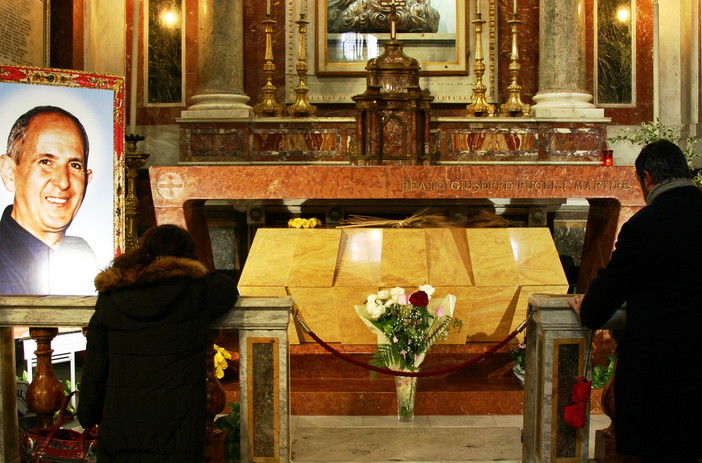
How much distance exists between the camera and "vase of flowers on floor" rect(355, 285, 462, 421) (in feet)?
19.6

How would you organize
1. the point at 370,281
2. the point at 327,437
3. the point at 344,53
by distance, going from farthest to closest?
the point at 344,53 < the point at 370,281 < the point at 327,437

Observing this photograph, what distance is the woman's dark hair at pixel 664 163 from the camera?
3812 mm

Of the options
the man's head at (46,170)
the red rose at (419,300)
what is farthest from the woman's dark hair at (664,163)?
the man's head at (46,170)

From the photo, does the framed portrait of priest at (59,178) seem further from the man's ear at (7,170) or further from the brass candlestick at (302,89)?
the brass candlestick at (302,89)

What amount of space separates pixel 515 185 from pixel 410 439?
8.56 ft

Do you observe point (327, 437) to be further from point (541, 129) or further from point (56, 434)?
point (541, 129)

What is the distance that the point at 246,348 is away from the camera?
455cm

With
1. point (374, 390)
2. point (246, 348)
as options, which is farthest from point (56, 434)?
point (374, 390)

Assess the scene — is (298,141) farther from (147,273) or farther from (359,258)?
(147,273)

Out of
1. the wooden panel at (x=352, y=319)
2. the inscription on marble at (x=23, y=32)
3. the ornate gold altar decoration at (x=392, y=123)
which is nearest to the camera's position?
the wooden panel at (x=352, y=319)

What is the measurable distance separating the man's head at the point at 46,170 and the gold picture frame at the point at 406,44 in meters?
3.69

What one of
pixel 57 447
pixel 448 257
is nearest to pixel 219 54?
pixel 448 257

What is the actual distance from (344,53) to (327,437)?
241 inches

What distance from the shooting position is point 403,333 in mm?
5988
